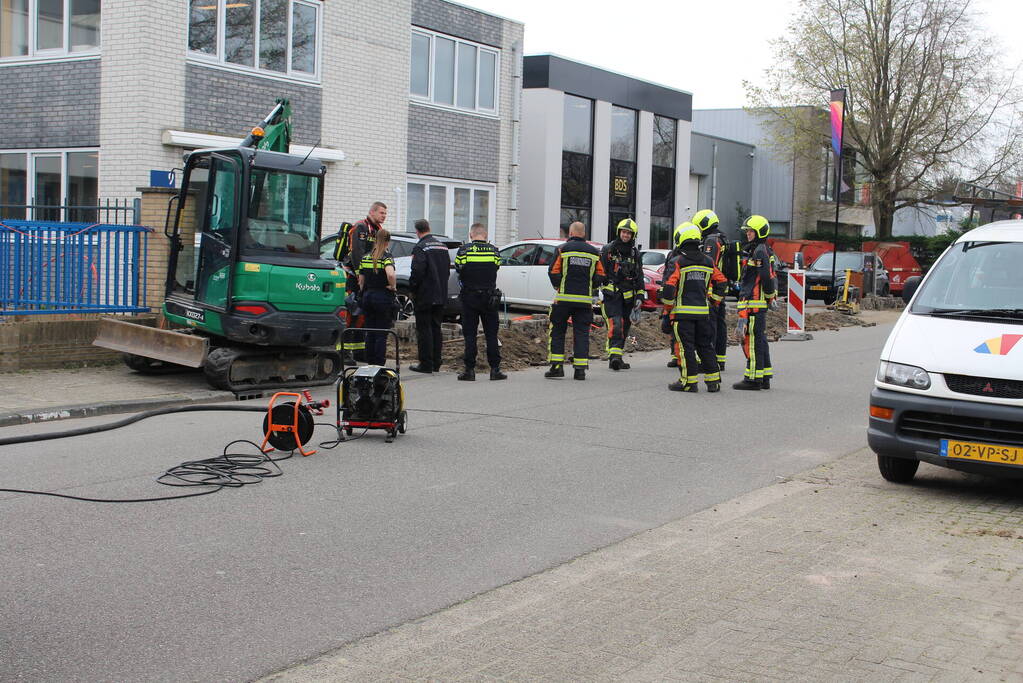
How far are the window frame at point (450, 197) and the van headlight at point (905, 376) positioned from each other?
1670 centimetres

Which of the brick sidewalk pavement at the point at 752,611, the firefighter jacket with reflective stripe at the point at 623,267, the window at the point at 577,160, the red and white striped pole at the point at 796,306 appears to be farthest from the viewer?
the window at the point at 577,160

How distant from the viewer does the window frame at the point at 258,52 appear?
18.9 metres

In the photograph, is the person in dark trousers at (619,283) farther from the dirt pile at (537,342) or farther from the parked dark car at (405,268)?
the parked dark car at (405,268)

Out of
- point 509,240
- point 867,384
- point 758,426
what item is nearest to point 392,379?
point 758,426

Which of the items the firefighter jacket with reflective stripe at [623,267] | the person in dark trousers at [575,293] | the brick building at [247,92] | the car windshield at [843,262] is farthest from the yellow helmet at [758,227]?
the car windshield at [843,262]

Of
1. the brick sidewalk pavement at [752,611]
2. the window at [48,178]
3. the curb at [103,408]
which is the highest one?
the window at [48,178]

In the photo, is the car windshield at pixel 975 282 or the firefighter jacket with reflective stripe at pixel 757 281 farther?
the firefighter jacket with reflective stripe at pixel 757 281

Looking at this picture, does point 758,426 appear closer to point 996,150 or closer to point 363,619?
point 363,619

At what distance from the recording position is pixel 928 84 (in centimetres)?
4288

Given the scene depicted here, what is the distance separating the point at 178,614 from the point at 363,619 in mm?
845

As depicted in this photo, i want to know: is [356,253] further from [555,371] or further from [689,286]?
[689,286]

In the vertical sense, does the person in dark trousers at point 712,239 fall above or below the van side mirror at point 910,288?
above

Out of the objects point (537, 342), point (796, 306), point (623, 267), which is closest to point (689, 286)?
point (623, 267)

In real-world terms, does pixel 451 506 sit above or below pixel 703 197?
below
